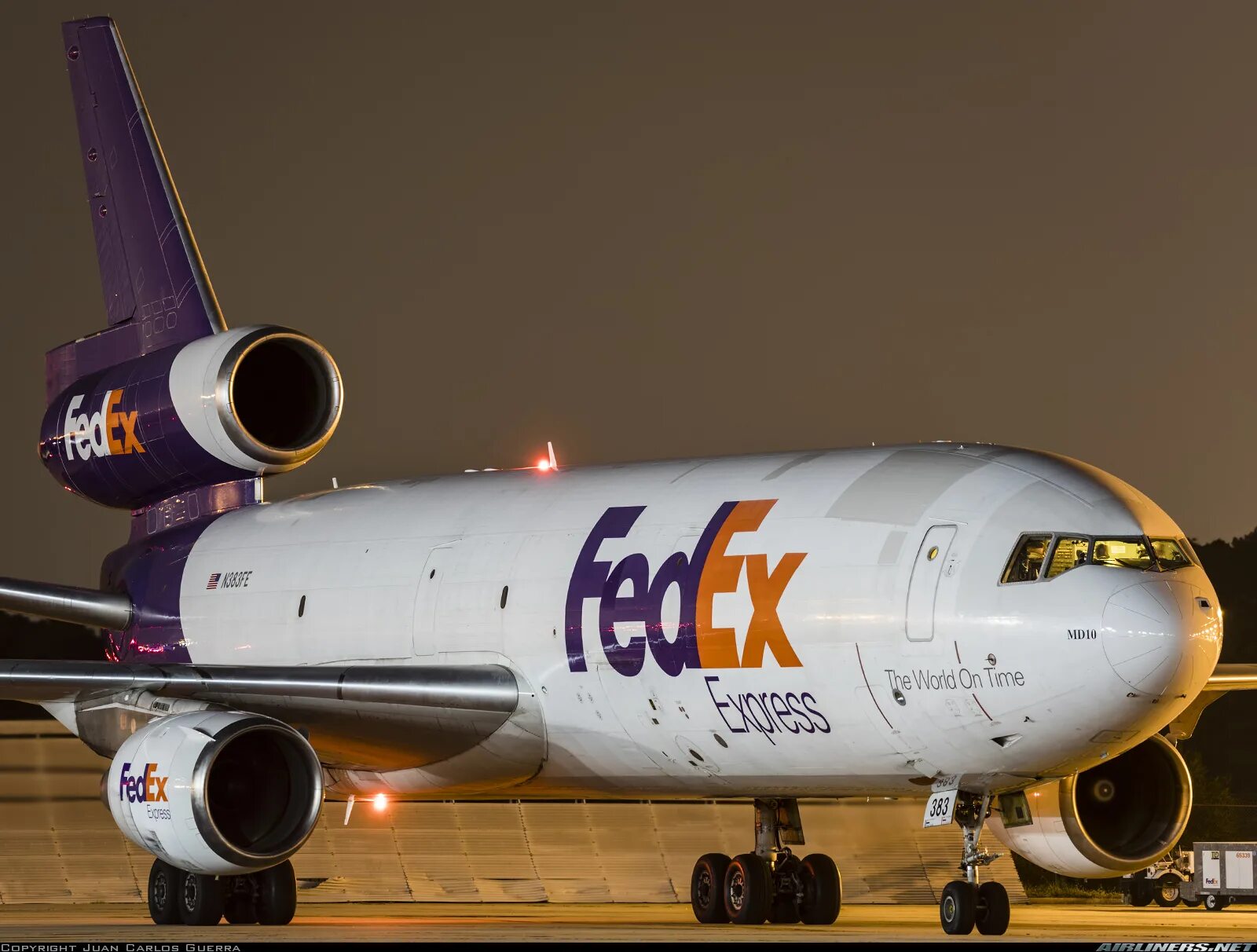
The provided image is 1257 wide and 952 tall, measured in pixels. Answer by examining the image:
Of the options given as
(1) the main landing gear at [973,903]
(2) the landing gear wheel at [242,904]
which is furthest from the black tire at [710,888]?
(2) the landing gear wheel at [242,904]

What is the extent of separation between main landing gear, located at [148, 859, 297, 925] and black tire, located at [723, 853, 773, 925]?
4.14 m

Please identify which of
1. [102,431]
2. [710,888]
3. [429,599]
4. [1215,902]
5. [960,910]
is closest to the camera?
[960,910]

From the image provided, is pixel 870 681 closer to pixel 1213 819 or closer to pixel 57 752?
pixel 57 752

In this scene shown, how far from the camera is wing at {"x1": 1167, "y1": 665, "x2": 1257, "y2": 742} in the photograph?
18750 millimetres

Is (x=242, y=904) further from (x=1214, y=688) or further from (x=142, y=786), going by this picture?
(x=1214, y=688)

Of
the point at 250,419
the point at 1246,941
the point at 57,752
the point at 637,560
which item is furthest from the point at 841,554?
the point at 57,752

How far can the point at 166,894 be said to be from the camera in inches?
754

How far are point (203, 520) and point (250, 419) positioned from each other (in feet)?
4.24

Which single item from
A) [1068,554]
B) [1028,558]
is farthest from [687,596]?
[1068,554]

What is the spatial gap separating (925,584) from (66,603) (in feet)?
36.4

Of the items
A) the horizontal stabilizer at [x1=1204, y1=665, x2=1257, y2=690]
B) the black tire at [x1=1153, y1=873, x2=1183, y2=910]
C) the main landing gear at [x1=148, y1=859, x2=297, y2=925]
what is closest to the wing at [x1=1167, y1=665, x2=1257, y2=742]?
the horizontal stabilizer at [x1=1204, y1=665, x2=1257, y2=690]

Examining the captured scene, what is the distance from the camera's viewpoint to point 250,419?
23.0 metres

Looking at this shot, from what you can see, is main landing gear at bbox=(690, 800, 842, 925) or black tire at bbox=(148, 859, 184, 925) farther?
black tire at bbox=(148, 859, 184, 925)

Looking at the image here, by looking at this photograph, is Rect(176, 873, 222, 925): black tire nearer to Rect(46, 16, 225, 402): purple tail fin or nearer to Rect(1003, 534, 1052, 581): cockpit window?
Rect(46, 16, 225, 402): purple tail fin
